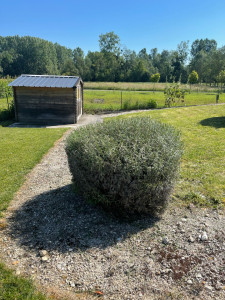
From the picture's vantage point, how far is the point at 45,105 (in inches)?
490

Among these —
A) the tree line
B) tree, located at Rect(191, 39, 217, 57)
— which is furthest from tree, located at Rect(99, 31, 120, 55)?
tree, located at Rect(191, 39, 217, 57)

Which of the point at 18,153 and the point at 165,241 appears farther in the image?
the point at 18,153

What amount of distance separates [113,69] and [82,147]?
6581cm

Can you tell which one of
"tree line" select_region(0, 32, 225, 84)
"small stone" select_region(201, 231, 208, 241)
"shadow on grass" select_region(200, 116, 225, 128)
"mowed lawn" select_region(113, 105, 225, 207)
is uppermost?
"tree line" select_region(0, 32, 225, 84)

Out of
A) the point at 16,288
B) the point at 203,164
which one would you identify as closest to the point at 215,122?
the point at 203,164

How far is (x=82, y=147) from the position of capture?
12.0ft

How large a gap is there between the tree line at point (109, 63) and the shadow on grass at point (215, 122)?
39975 millimetres

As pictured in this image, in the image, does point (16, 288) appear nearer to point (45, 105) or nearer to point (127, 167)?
point (127, 167)

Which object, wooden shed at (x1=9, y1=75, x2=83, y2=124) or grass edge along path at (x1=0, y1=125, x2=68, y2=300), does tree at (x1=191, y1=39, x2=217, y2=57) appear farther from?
grass edge along path at (x1=0, y1=125, x2=68, y2=300)

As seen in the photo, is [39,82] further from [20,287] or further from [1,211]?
[20,287]

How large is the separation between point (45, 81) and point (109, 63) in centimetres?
5818

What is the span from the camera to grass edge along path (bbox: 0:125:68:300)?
96.4 inches

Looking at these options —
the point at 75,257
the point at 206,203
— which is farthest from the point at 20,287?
the point at 206,203

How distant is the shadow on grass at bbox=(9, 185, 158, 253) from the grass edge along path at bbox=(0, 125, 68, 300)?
53cm
